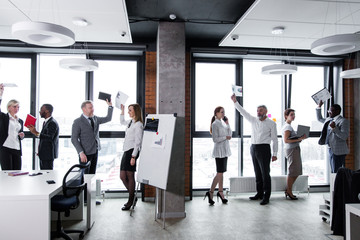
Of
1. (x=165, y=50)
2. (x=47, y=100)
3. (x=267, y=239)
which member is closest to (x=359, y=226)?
(x=267, y=239)

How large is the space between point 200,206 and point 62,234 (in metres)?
2.34

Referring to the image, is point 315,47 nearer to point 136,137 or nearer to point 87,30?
point 136,137

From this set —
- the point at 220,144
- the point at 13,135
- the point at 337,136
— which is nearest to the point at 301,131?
the point at 337,136

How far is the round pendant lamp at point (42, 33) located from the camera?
7.86 ft

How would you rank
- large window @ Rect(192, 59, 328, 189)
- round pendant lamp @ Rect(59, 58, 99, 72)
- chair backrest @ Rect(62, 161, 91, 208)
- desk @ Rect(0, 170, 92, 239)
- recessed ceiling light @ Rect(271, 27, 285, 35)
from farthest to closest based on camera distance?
large window @ Rect(192, 59, 328, 189) < recessed ceiling light @ Rect(271, 27, 285, 35) < round pendant lamp @ Rect(59, 58, 99, 72) < chair backrest @ Rect(62, 161, 91, 208) < desk @ Rect(0, 170, 92, 239)

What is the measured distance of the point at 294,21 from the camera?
3.71m

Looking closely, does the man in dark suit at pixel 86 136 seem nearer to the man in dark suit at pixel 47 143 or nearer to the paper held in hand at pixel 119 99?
the man in dark suit at pixel 47 143

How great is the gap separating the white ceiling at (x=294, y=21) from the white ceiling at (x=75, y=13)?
1.79 meters

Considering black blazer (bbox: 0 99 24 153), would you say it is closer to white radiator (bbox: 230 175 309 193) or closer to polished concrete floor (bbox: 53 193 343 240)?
polished concrete floor (bbox: 53 193 343 240)

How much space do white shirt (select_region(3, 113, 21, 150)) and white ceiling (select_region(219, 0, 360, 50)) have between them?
3.88 meters

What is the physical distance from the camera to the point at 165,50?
13.4 ft

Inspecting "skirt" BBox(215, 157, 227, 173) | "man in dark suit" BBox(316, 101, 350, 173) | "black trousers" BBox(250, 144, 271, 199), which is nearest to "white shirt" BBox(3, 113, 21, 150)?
"skirt" BBox(215, 157, 227, 173)

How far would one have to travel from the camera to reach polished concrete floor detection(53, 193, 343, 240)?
3.27 m

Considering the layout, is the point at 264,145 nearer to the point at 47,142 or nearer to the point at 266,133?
the point at 266,133
